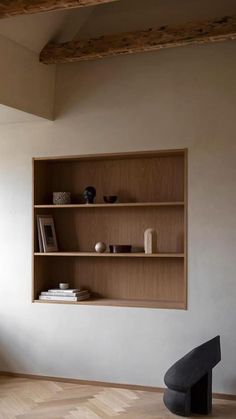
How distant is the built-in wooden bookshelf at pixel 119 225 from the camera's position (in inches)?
207

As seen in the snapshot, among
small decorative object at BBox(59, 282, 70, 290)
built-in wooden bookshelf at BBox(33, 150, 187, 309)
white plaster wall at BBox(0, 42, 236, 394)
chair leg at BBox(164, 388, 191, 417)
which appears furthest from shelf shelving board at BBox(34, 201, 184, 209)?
chair leg at BBox(164, 388, 191, 417)

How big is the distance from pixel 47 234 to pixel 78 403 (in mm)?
1599

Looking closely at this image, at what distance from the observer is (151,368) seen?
16.5 feet

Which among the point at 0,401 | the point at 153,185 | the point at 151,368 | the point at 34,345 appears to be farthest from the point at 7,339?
the point at 153,185

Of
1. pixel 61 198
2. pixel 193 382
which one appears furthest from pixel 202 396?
pixel 61 198

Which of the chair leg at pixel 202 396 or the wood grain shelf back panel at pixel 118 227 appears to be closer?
the chair leg at pixel 202 396

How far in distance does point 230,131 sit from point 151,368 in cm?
208

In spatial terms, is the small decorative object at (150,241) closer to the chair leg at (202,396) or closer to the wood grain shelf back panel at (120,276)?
the wood grain shelf back panel at (120,276)

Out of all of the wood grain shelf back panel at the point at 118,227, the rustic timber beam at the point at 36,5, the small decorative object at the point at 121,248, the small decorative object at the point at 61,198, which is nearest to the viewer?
the rustic timber beam at the point at 36,5

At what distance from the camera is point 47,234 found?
5551 mm

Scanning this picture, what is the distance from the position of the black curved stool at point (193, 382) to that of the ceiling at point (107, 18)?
2703 millimetres

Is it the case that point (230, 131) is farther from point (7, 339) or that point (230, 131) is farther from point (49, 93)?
point (7, 339)

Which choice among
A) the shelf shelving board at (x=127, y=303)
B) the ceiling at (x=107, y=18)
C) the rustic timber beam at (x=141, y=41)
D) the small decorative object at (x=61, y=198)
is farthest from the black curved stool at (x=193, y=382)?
the ceiling at (x=107, y=18)

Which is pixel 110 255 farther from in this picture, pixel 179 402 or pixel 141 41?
pixel 141 41
